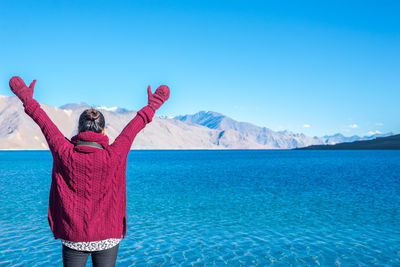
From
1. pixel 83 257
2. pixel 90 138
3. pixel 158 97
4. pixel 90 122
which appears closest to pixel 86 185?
pixel 90 138

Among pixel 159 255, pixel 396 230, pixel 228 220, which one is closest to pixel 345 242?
pixel 396 230

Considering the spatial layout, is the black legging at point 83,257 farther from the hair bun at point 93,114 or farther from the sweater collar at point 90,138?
the hair bun at point 93,114

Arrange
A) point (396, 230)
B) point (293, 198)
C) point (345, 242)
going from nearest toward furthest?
point (345, 242), point (396, 230), point (293, 198)

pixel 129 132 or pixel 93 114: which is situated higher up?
pixel 93 114

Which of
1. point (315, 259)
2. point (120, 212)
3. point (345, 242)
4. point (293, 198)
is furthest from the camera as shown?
point (293, 198)

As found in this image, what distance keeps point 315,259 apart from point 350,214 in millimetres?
10313

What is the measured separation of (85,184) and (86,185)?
1 centimetres

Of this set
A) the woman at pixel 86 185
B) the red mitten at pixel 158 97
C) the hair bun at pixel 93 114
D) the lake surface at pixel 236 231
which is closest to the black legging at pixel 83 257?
the woman at pixel 86 185

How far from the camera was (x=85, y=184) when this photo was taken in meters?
3.26

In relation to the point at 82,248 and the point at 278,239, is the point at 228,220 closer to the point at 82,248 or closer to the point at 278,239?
the point at 278,239

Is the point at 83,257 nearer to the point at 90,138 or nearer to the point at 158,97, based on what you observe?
the point at 90,138

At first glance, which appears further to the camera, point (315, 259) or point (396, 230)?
point (396, 230)

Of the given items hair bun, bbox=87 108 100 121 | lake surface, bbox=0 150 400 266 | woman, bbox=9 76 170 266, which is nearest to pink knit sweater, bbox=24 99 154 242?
woman, bbox=9 76 170 266

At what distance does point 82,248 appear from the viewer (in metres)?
3.38
